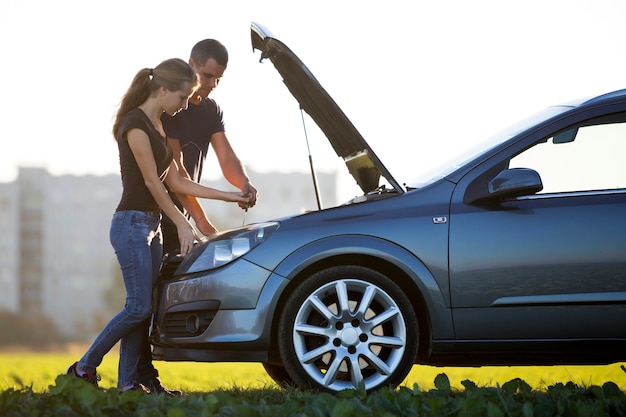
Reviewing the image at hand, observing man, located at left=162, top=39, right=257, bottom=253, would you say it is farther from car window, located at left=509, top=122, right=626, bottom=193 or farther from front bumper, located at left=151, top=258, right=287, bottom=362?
car window, located at left=509, top=122, right=626, bottom=193

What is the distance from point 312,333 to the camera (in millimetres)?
5797

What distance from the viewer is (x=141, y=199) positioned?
249 inches

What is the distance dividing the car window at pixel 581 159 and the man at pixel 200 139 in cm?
185

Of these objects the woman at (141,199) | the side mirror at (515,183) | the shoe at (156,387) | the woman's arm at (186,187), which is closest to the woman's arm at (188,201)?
the woman's arm at (186,187)

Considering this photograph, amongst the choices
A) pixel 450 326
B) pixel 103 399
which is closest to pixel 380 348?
pixel 450 326

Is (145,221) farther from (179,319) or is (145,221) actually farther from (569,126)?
(569,126)

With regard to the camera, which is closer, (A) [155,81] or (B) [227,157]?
(A) [155,81]

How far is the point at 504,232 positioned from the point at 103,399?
7.78 ft

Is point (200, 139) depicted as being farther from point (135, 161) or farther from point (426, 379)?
point (426, 379)

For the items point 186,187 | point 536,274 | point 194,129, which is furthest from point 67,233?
point 536,274

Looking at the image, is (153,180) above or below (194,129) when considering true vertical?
below

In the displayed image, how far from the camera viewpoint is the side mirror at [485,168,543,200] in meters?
5.73

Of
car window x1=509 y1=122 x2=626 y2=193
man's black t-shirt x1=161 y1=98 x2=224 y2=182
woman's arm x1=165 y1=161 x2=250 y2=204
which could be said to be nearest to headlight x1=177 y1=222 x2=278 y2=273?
woman's arm x1=165 y1=161 x2=250 y2=204

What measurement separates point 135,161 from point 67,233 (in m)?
116
